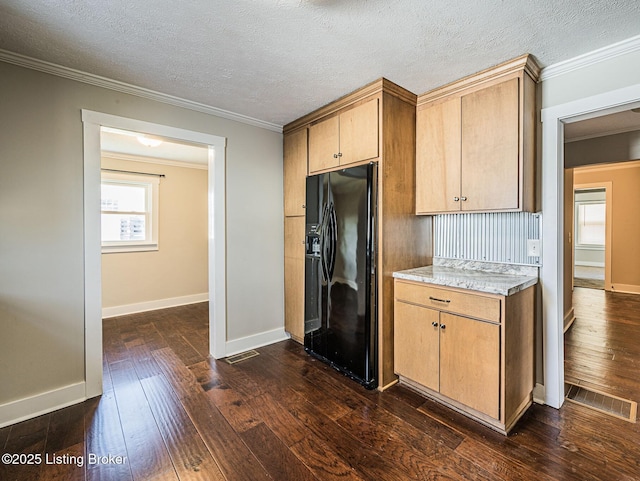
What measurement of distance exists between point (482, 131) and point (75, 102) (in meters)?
2.99

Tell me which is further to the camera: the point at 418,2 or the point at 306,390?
the point at 306,390

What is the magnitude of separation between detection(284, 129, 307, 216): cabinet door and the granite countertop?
137 centimetres

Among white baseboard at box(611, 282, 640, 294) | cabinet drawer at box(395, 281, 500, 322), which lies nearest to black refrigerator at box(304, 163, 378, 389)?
cabinet drawer at box(395, 281, 500, 322)

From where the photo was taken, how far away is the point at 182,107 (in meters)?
2.71

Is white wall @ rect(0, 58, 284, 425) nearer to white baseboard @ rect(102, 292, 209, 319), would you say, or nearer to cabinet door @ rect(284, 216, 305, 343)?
cabinet door @ rect(284, 216, 305, 343)

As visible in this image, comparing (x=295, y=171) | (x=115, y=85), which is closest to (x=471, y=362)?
(x=295, y=171)

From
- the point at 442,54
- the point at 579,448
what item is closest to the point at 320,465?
the point at 579,448

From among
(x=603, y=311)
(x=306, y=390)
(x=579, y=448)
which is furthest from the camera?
(x=603, y=311)

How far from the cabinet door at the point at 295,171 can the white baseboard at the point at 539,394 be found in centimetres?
242

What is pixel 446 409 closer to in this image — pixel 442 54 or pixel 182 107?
pixel 442 54

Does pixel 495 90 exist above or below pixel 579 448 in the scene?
above

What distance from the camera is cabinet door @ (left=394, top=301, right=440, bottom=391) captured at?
6.97 ft

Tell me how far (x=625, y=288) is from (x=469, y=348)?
6128 millimetres

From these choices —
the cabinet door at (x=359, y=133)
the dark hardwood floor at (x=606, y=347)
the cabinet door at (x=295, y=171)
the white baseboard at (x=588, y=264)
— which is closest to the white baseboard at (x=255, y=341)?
the cabinet door at (x=295, y=171)
